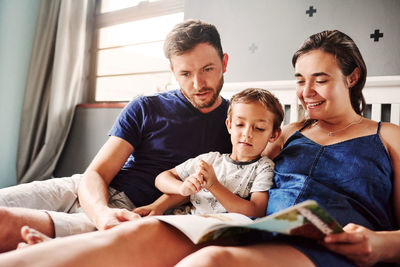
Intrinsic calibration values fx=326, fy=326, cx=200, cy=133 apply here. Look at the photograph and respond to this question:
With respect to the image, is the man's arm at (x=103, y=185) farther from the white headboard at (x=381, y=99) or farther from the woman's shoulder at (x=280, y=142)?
the white headboard at (x=381, y=99)

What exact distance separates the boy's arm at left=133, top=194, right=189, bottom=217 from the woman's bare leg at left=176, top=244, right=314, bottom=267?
0.46 metres

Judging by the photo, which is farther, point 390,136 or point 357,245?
point 390,136

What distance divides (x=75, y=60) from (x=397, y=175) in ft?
8.70

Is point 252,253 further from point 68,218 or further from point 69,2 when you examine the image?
point 69,2

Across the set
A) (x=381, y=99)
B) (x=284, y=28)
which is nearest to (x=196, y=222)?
(x=381, y=99)

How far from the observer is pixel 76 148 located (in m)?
2.86

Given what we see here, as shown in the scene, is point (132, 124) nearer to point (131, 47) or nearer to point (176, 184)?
point (176, 184)

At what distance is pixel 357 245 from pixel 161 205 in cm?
62

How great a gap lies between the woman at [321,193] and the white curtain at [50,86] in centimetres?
223

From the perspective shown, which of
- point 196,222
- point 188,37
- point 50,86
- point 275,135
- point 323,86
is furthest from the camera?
point 50,86

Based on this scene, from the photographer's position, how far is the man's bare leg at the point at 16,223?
2.77ft

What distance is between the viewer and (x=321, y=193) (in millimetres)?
879

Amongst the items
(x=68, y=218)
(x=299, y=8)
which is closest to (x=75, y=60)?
(x=299, y=8)

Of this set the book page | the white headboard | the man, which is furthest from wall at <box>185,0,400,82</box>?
the book page
